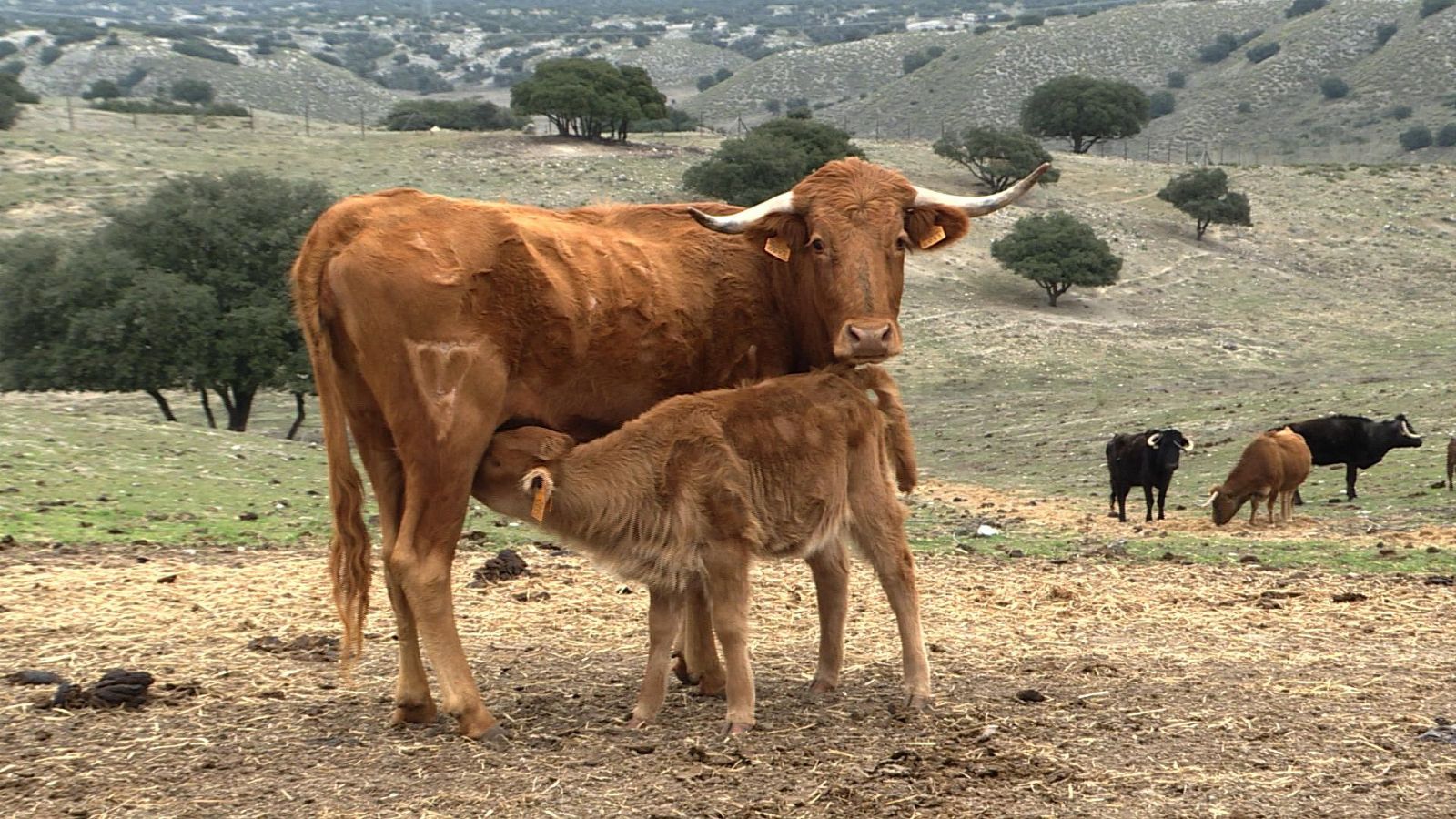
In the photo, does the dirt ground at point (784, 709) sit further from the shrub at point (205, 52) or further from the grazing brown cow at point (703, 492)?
the shrub at point (205, 52)

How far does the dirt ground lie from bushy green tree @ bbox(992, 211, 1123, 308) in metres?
36.0

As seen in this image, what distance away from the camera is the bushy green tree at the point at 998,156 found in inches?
2327

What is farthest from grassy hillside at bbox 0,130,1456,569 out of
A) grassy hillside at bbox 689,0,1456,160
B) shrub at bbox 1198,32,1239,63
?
shrub at bbox 1198,32,1239,63

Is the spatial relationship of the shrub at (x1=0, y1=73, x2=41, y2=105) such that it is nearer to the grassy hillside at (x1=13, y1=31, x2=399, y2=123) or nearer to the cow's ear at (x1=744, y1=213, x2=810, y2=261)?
the grassy hillside at (x1=13, y1=31, x2=399, y2=123)

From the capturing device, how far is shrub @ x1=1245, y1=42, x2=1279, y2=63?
113m

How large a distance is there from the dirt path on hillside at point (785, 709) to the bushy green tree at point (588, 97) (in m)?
52.1

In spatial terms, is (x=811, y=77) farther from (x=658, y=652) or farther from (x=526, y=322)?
(x=658, y=652)

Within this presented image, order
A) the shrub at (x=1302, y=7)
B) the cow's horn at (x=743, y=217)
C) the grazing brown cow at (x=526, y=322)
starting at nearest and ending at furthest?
the grazing brown cow at (x=526, y=322)
the cow's horn at (x=743, y=217)
the shrub at (x=1302, y=7)

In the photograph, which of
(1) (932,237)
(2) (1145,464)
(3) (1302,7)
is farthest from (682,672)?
(3) (1302,7)

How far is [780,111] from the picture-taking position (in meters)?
125

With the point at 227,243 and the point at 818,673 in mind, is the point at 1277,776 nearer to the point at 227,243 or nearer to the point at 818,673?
the point at 818,673

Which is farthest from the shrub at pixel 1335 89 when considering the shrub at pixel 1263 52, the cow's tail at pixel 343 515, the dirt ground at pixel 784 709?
the cow's tail at pixel 343 515

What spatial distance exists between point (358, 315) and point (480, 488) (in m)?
1.08

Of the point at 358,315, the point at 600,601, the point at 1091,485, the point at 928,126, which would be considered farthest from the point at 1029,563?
the point at 928,126
